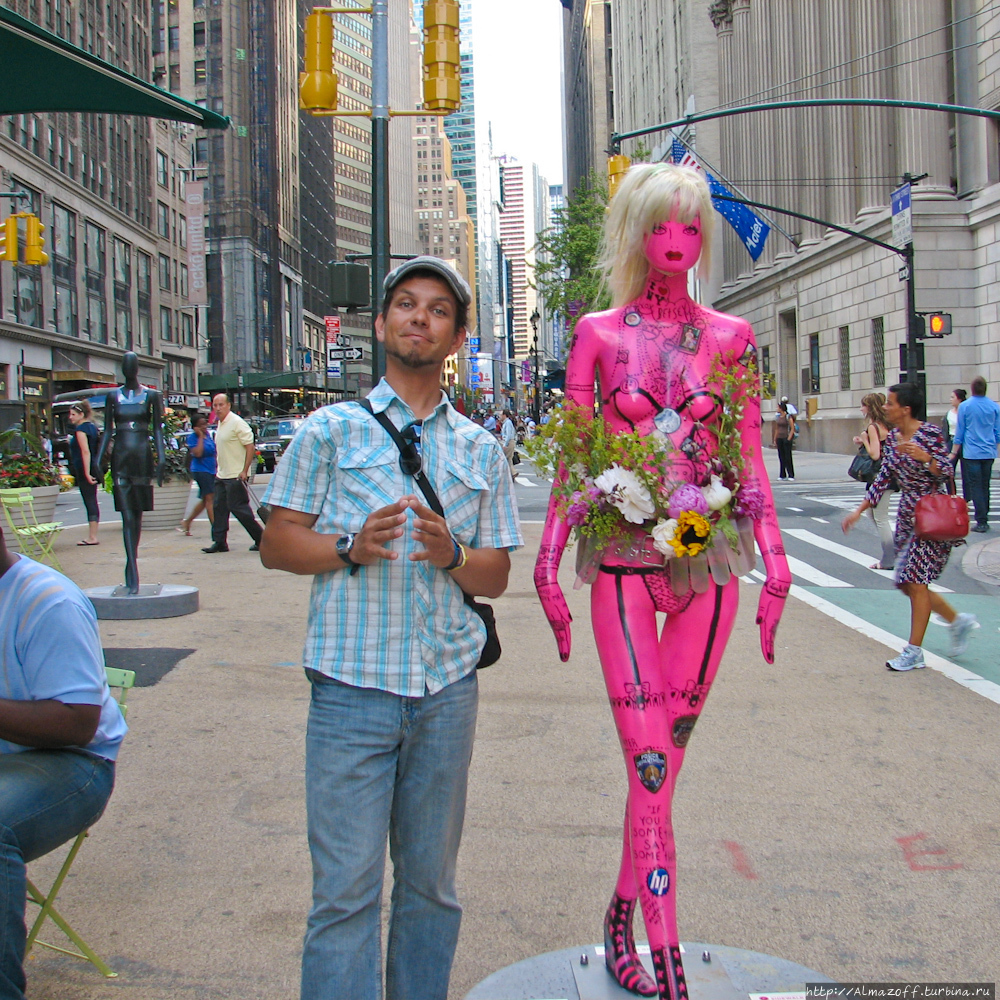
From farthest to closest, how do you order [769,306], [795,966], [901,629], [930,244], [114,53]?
[114,53] < [769,306] < [930,244] < [901,629] < [795,966]

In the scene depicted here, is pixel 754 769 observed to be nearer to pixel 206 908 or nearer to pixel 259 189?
pixel 206 908

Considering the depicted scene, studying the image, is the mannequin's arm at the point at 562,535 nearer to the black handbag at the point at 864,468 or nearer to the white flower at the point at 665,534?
the white flower at the point at 665,534

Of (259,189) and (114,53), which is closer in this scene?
(114,53)

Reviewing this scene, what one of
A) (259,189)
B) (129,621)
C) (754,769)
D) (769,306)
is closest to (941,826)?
(754,769)

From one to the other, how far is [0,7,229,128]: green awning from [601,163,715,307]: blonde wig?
2.54 meters

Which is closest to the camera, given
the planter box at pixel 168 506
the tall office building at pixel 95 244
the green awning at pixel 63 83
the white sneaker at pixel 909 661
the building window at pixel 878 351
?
the green awning at pixel 63 83

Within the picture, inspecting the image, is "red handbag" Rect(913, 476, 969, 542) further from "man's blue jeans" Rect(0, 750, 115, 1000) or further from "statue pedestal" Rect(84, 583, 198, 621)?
"statue pedestal" Rect(84, 583, 198, 621)

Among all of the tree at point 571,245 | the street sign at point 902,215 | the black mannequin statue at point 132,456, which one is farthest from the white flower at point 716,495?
the tree at point 571,245

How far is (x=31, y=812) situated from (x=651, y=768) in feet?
5.30

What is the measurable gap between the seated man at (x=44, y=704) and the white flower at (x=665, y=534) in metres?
1.56

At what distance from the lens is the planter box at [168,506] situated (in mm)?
16094

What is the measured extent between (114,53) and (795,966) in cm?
6818

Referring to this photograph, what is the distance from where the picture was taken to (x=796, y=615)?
8859 mm

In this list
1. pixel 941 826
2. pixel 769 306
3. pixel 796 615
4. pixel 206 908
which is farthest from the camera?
pixel 769 306
